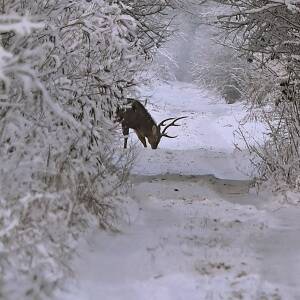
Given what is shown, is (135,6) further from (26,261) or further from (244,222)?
(26,261)

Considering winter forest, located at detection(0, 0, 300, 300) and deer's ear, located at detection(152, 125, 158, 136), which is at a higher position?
winter forest, located at detection(0, 0, 300, 300)

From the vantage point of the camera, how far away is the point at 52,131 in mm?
5125

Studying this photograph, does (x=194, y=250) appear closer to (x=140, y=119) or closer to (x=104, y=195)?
(x=104, y=195)

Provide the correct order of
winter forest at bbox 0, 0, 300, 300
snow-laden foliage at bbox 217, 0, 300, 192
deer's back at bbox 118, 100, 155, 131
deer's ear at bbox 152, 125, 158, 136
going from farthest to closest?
1. deer's ear at bbox 152, 125, 158, 136
2. deer's back at bbox 118, 100, 155, 131
3. snow-laden foliage at bbox 217, 0, 300, 192
4. winter forest at bbox 0, 0, 300, 300

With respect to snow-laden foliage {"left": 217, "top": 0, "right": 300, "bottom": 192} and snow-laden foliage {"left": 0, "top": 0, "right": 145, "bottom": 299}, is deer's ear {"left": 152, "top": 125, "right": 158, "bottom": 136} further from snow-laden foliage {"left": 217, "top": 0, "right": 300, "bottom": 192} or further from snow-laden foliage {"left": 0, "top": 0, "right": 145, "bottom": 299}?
snow-laden foliage {"left": 0, "top": 0, "right": 145, "bottom": 299}

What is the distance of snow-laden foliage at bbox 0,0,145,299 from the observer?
3.41m

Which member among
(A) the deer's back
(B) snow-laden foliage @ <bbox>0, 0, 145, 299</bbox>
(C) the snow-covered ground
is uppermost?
(B) snow-laden foliage @ <bbox>0, 0, 145, 299</bbox>

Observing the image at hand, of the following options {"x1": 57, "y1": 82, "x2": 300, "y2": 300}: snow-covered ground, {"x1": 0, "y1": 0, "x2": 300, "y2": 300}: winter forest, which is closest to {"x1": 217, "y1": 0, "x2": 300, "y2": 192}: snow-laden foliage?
{"x1": 0, "y1": 0, "x2": 300, "y2": 300}: winter forest

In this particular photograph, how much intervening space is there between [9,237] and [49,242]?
0.33 m

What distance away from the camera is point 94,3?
6664 mm

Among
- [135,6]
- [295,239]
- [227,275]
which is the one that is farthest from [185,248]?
[135,6]

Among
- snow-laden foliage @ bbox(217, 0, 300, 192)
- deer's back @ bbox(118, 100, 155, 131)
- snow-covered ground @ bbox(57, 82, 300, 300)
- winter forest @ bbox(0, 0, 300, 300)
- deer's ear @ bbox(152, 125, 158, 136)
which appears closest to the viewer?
winter forest @ bbox(0, 0, 300, 300)

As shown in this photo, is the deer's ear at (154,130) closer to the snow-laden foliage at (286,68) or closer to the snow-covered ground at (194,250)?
the snow-covered ground at (194,250)

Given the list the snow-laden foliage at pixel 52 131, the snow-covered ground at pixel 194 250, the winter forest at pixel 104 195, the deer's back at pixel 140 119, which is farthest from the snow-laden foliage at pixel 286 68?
the deer's back at pixel 140 119
